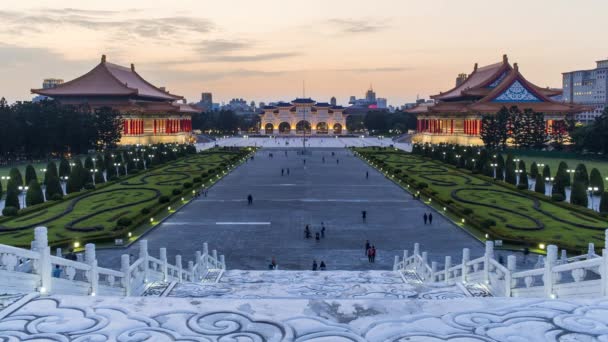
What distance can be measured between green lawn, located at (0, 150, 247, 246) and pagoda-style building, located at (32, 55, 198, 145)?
48.1m

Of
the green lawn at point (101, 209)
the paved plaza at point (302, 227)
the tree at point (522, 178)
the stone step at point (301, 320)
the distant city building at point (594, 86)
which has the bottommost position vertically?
the paved plaza at point (302, 227)

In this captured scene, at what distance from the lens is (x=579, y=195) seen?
37.4 meters

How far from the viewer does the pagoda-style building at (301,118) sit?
16875 centimetres

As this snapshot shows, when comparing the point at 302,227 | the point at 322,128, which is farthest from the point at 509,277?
the point at 322,128

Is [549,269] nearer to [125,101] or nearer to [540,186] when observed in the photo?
[540,186]

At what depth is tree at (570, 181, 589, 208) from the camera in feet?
122

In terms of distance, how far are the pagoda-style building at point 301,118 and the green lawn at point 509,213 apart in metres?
115

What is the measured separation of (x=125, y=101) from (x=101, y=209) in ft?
232

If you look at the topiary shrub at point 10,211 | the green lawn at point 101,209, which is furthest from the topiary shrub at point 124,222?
the topiary shrub at point 10,211

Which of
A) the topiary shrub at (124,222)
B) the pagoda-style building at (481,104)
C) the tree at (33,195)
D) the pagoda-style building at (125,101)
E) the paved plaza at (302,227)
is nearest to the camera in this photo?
the paved plaza at (302,227)

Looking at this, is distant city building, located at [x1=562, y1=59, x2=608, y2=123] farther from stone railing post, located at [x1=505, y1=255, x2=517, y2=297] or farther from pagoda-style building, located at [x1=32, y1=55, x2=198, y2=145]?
stone railing post, located at [x1=505, y1=255, x2=517, y2=297]

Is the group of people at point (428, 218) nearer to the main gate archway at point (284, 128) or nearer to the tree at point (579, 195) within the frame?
the tree at point (579, 195)

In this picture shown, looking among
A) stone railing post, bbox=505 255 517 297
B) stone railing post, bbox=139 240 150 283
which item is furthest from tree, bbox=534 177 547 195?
stone railing post, bbox=139 240 150 283

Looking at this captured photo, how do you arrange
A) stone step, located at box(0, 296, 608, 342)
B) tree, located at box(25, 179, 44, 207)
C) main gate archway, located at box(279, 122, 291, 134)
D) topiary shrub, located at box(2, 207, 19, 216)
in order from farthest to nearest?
main gate archway, located at box(279, 122, 291, 134) < tree, located at box(25, 179, 44, 207) < topiary shrub, located at box(2, 207, 19, 216) < stone step, located at box(0, 296, 608, 342)
